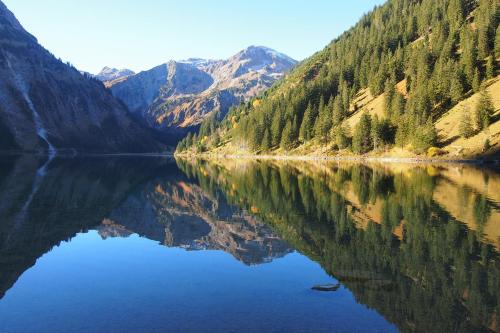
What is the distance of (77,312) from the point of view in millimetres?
18812

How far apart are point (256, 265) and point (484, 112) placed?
10965 cm

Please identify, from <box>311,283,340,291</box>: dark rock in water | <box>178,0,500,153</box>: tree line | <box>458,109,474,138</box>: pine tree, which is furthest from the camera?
<box>178,0,500,153</box>: tree line

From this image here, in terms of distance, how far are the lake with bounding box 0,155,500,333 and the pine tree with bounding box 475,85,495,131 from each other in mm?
69016

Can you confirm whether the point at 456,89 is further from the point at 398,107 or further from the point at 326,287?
the point at 326,287

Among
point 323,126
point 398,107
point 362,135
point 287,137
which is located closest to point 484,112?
point 398,107

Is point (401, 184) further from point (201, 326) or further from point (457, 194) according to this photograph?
point (201, 326)

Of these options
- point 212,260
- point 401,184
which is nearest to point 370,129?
point 401,184

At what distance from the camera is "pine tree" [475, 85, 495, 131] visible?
112 meters

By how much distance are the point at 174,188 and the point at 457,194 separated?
154 feet

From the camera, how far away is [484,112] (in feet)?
366

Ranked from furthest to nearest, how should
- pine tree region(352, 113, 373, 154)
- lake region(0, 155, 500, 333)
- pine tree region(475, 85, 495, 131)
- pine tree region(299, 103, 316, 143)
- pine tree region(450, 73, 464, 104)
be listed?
pine tree region(299, 103, 316, 143), pine tree region(352, 113, 373, 154), pine tree region(450, 73, 464, 104), pine tree region(475, 85, 495, 131), lake region(0, 155, 500, 333)

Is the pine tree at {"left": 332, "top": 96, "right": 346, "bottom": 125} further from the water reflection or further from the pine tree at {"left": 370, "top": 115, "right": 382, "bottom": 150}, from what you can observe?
the water reflection

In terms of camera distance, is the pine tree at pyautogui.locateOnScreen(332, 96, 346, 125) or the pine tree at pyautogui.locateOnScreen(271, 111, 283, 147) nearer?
the pine tree at pyautogui.locateOnScreen(332, 96, 346, 125)

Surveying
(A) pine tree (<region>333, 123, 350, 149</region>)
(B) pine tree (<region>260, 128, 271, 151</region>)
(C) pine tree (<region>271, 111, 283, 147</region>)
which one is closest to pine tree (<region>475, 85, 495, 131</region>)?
(A) pine tree (<region>333, 123, 350, 149</region>)
